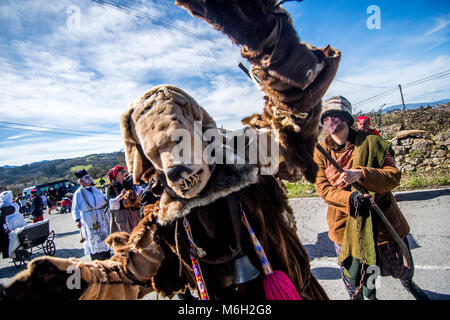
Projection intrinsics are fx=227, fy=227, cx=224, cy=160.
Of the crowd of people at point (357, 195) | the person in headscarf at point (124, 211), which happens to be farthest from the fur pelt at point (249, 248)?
the person in headscarf at point (124, 211)

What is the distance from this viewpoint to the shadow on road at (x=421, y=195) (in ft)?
17.1

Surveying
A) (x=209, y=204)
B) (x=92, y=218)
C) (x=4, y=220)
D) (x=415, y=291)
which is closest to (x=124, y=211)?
(x=92, y=218)

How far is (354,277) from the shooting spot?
214cm

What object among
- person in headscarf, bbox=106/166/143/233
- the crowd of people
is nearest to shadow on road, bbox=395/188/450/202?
the crowd of people

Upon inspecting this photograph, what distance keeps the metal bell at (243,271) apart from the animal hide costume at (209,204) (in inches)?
1.3

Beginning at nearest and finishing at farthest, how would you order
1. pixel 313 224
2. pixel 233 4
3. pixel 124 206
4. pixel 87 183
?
1. pixel 233 4
2. pixel 124 206
3. pixel 87 183
4. pixel 313 224

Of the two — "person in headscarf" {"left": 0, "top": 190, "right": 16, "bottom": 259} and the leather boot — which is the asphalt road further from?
"person in headscarf" {"left": 0, "top": 190, "right": 16, "bottom": 259}

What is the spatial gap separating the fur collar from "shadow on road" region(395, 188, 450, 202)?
5.75 meters

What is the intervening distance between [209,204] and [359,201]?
4.86 ft

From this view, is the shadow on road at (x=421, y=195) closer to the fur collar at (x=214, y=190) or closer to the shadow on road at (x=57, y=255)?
the fur collar at (x=214, y=190)
